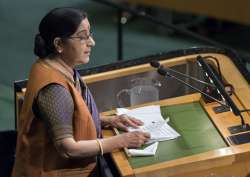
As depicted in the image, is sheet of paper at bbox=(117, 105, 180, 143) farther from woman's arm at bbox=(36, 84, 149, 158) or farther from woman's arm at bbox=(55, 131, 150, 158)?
woman's arm at bbox=(36, 84, 149, 158)

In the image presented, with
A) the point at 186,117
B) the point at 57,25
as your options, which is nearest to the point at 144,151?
the point at 186,117

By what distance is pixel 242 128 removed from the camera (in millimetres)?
2738

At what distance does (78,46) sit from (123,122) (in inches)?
17.7

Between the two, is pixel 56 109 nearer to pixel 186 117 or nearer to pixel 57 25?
pixel 57 25

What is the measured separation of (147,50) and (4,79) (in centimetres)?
133

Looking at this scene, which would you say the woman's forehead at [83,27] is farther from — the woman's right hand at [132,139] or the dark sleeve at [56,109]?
the woman's right hand at [132,139]

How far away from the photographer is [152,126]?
9.16 feet

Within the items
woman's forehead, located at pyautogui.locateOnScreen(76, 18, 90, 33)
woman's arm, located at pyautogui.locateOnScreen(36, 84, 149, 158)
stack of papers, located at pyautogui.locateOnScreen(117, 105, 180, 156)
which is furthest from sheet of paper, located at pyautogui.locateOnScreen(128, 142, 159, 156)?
woman's forehead, located at pyautogui.locateOnScreen(76, 18, 90, 33)

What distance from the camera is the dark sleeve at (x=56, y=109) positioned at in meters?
2.43

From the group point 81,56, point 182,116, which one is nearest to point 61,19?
point 81,56

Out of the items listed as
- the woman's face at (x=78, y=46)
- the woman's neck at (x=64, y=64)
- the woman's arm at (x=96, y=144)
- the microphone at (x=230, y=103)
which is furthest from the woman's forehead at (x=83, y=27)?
the microphone at (x=230, y=103)

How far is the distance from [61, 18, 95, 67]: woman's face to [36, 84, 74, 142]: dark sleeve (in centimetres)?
14

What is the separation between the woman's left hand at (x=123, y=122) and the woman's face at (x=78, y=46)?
0.37 metres

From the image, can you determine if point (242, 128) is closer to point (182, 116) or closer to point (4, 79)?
point (182, 116)
